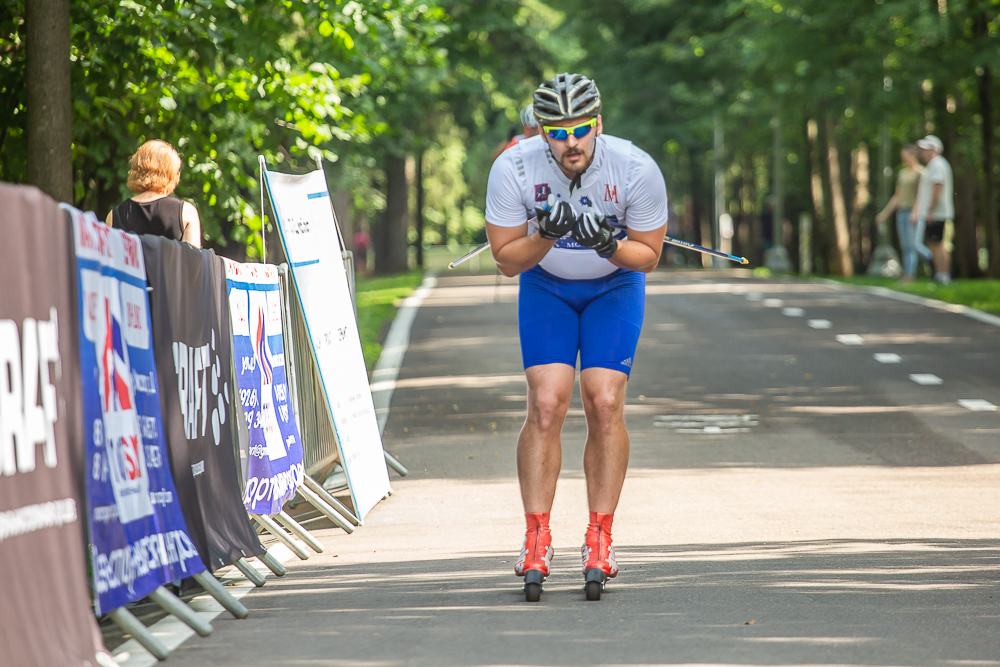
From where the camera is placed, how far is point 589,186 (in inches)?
230

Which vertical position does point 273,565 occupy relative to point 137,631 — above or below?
below

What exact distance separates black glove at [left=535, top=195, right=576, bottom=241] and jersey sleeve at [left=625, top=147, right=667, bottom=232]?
415 millimetres

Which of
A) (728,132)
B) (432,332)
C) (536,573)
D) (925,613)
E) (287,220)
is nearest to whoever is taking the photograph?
(925,613)

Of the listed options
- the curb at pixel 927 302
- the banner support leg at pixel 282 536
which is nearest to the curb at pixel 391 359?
the banner support leg at pixel 282 536

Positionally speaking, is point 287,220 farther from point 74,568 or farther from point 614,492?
point 74,568

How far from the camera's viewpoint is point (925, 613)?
5.32m

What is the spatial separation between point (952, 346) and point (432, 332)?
20.9ft

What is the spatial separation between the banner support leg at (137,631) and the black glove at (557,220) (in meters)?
2.07

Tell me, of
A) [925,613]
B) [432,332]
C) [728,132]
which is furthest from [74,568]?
[728,132]

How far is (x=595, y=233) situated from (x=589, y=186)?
15.3 inches

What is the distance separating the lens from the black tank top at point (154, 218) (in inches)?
302

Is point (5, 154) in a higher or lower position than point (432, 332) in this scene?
higher

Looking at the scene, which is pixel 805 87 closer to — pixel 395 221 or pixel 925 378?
pixel 925 378

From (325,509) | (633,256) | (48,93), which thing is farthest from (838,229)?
(633,256)
